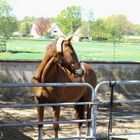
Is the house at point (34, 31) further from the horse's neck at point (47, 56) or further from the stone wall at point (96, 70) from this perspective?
the horse's neck at point (47, 56)

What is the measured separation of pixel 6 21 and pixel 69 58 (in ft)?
74.1

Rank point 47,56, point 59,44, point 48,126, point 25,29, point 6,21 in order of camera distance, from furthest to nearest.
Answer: point 25,29
point 6,21
point 48,126
point 47,56
point 59,44

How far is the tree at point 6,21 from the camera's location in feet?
88.3

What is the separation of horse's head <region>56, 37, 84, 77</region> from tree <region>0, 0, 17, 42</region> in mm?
21820

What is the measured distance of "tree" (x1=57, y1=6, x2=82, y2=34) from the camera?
989 inches

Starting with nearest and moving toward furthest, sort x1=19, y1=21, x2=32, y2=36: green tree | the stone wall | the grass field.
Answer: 1. the stone wall
2. the grass field
3. x1=19, y1=21, x2=32, y2=36: green tree

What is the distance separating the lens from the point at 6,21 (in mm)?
26953

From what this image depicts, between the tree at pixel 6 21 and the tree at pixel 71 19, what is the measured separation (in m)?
3.71

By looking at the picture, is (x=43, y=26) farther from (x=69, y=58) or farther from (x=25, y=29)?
(x=69, y=58)

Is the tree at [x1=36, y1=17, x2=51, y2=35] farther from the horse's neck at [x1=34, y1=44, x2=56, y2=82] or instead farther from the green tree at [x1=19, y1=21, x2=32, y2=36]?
the horse's neck at [x1=34, y1=44, x2=56, y2=82]

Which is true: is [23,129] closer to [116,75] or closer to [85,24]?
[116,75]

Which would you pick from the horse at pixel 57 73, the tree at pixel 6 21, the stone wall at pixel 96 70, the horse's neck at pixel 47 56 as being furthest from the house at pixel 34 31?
the horse's neck at pixel 47 56

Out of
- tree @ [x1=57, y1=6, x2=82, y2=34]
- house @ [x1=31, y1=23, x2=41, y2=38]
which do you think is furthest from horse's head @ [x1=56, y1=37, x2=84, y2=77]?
house @ [x1=31, y1=23, x2=41, y2=38]

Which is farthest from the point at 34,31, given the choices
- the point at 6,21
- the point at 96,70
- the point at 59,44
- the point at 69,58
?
the point at 69,58
